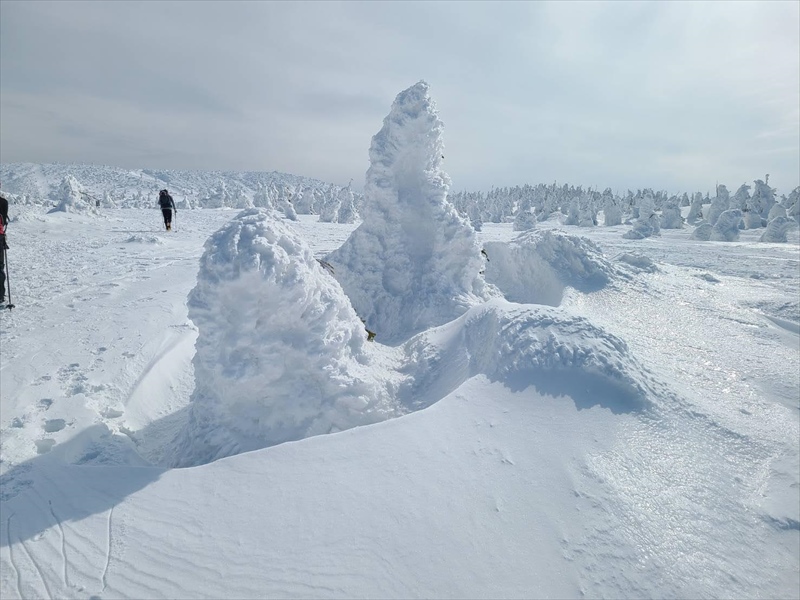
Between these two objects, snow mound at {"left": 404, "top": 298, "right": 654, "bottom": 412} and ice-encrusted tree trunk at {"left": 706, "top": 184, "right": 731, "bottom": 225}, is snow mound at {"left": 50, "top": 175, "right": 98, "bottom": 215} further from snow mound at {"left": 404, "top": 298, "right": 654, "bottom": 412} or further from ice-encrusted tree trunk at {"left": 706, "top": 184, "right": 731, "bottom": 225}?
ice-encrusted tree trunk at {"left": 706, "top": 184, "right": 731, "bottom": 225}

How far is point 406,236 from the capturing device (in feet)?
29.6

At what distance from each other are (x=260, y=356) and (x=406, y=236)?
5.72 m

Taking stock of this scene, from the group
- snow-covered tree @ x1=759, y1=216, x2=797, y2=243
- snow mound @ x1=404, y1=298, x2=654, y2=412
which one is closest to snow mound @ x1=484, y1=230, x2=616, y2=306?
snow mound @ x1=404, y1=298, x2=654, y2=412

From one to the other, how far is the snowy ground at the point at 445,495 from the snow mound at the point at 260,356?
0.67 metres

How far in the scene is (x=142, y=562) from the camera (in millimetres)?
2383

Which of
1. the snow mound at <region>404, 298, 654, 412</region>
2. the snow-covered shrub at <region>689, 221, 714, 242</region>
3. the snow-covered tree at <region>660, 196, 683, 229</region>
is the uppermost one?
the snow-covered tree at <region>660, 196, 683, 229</region>

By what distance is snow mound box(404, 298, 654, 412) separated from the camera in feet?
11.7

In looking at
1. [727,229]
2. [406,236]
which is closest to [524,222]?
[727,229]

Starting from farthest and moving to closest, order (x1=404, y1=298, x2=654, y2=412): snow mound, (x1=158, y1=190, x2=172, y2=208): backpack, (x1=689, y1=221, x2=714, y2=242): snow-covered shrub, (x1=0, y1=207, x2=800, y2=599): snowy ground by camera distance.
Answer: (x1=689, y1=221, x2=714, y2=242): snow-covered shrub
(x1=158, y1=190, x2=172, y2=208): backpack
(x1=404, y1=298, x2=654, y2=412): snow mound
(x1=0, y1=207, x2=800, y2=599): snowy ground

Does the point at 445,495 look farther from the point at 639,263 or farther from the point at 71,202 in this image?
the point at 71,202

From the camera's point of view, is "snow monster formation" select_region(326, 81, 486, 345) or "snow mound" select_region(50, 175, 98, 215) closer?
"snow monster formation" select_region(326, 81, 486, 345)


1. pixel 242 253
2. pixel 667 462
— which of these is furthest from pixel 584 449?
pixel 242 253

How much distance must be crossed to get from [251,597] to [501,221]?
160 feet

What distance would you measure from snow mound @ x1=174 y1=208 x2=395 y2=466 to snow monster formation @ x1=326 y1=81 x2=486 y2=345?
4.20 meters
